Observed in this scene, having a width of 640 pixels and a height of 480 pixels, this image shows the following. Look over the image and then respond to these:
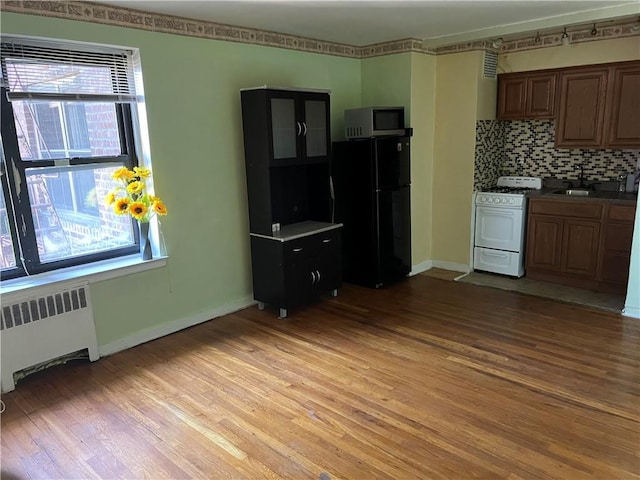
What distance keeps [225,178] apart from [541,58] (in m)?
3.48

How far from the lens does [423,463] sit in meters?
2.29

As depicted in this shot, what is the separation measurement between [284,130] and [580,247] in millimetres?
3055

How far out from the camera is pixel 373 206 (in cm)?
462

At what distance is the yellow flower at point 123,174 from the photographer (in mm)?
3338

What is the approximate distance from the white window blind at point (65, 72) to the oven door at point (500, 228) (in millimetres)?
3644

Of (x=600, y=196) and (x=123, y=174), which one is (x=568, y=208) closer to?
(x=600, y=196)

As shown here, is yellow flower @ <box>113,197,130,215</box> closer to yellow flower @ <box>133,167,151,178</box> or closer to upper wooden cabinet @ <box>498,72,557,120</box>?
yellow flower @ <box>133,167,151,178</box>

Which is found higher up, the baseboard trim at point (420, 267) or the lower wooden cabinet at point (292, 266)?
the lower wooden cabinet at point (292, 266)

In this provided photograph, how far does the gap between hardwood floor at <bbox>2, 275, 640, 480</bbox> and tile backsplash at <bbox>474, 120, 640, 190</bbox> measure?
5.35 ft

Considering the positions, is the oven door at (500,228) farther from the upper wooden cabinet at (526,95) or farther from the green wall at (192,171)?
the green wall at (192,171)

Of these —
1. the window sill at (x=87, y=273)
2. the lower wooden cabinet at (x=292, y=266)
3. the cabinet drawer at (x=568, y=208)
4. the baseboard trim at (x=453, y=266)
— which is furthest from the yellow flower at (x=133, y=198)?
the cabinet drawer at (x=568, y=208)

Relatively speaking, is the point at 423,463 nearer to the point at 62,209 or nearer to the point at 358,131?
the point at 62,209

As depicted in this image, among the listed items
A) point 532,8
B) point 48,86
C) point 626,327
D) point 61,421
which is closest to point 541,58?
point 532,8

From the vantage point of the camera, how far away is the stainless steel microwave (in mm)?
4531
